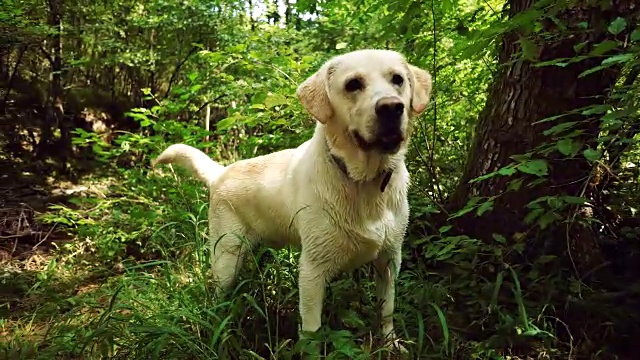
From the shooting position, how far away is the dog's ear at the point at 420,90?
7.77 ft

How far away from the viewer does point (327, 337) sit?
7.16 feet

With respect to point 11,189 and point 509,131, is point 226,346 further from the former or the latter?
point 11,189

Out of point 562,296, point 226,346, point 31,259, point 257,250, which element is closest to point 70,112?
point 31,259

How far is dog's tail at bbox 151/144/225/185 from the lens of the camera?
349 cm

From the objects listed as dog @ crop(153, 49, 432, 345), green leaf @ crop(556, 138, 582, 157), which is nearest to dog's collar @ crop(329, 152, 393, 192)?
dog @ crop(153, 49, 432, 345)

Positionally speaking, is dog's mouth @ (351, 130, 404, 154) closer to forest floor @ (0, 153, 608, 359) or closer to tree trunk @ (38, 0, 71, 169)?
forest floor @ (0, 153, 608, 359)

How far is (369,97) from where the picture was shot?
213 cm

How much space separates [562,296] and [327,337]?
1249mm

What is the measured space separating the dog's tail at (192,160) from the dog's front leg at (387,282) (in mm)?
1479

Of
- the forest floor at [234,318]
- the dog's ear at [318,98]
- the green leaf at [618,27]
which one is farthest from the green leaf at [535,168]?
the dog's ear at [318,98]

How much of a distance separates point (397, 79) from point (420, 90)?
191mm

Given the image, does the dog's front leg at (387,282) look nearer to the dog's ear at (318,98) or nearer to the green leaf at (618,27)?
the dog's ear at (318,98)

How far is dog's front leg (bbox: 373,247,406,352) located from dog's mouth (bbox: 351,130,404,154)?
0.53 metres

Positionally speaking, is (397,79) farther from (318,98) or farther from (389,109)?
(318,98)
